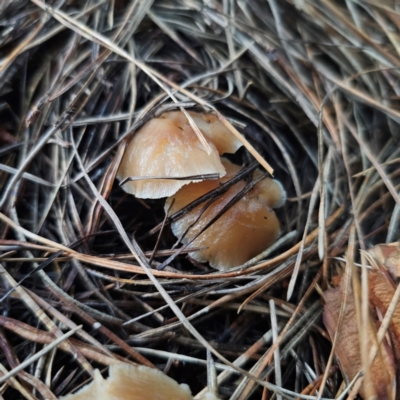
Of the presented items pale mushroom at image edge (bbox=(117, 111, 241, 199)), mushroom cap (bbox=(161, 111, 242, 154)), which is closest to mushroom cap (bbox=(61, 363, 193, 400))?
pale mushroom at image edge (bbox=(117, 111, 241, 199))

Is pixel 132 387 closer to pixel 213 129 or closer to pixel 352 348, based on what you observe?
pixel 352 348

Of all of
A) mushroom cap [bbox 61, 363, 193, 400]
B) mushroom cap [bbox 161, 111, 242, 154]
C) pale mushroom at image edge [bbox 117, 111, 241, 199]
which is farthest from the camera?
mushroom cap [bbox 161, 111, 242, 154]

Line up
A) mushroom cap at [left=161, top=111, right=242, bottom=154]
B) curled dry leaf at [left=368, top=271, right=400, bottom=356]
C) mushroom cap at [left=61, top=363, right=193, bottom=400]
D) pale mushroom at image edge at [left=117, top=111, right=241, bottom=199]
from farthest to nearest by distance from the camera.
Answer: mushroom cap at [left=161, top=111, right=242, bottom=154], pale mushroom at image edge at [left=117, top=111, right=241, bottom=199], curled dry leaf at [left=368, top=271, right=400, bottom=356], mushroom cap at [left=61, top=363, right=193, bottom=400]

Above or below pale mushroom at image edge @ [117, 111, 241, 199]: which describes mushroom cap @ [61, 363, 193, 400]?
below

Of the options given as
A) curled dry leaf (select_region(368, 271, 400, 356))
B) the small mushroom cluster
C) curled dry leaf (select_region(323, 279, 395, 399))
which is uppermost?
the small mushroom cluster

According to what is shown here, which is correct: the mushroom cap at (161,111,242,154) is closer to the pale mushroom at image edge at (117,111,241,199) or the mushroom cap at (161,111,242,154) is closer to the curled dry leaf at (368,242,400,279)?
the pale mushroom at image edge at (117,111,241,199)

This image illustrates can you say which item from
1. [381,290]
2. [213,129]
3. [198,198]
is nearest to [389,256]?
[381,290]

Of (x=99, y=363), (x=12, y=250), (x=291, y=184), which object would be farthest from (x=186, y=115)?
(x=99, y=363)

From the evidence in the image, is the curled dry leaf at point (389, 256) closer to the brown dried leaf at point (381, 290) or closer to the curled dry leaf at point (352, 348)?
the brown dried leaf at point (381, 290)

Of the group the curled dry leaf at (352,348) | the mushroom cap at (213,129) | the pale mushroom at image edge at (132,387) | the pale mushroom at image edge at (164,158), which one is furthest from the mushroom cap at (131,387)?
the mushroom cap at (213,129)
